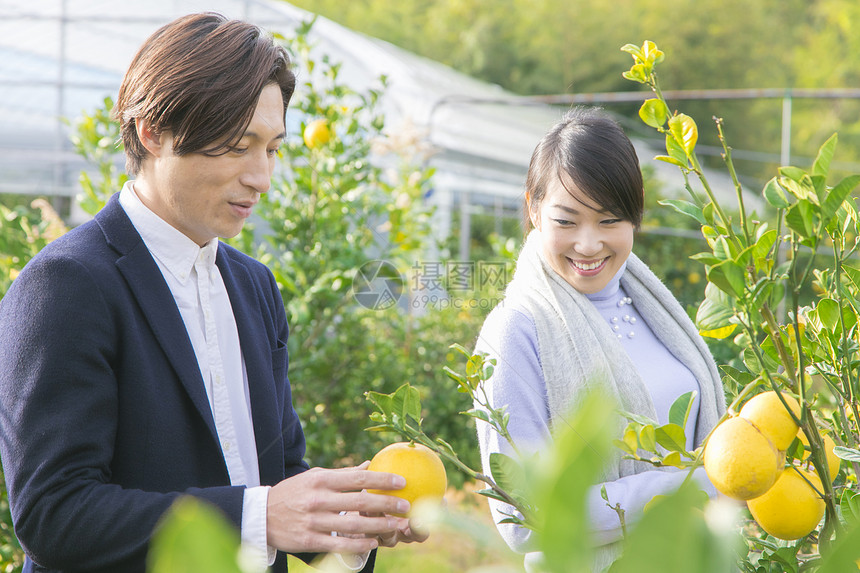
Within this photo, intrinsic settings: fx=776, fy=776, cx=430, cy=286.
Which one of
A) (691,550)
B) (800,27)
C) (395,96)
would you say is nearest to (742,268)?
(691,550)

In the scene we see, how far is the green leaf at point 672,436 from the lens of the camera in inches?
25.9

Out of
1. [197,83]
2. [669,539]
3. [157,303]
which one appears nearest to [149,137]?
[197,83]

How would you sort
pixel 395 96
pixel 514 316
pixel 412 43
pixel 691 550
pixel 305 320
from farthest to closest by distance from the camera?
pixel 412 43, pixel 395 96, pixel 305 320, pixel 514 316, pixel 691 550

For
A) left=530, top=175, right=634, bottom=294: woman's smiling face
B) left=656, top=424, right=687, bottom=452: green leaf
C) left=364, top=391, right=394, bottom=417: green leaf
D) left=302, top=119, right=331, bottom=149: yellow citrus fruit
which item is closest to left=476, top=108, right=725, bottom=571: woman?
left=530, top=175, right=634, bottom=294: woman's smiling face

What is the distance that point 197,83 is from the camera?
3.63 feet

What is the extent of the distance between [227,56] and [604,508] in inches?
35.6

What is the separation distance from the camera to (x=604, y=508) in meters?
1.24

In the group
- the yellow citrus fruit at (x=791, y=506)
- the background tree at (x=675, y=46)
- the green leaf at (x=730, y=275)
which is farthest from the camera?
the background tree at (x=675, y=46)

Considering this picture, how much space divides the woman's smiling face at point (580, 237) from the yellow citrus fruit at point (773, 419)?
0.82 m

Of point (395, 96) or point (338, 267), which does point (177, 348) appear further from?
point (395, 96)

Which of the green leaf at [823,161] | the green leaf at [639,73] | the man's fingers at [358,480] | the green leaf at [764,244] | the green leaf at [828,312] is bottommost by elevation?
the man's fingers at [358,480]

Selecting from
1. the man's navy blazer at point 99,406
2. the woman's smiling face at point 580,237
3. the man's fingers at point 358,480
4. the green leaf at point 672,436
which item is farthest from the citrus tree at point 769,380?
the woman's smiling face at point 580,237

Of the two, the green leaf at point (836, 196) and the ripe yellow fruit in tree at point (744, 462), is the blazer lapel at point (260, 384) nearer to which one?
the ripe yellow fruit in tree at point (744, 462)

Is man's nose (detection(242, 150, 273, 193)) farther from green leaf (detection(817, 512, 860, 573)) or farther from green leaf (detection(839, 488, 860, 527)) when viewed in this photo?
green leaf (detection(817, 512, 860, 573))
